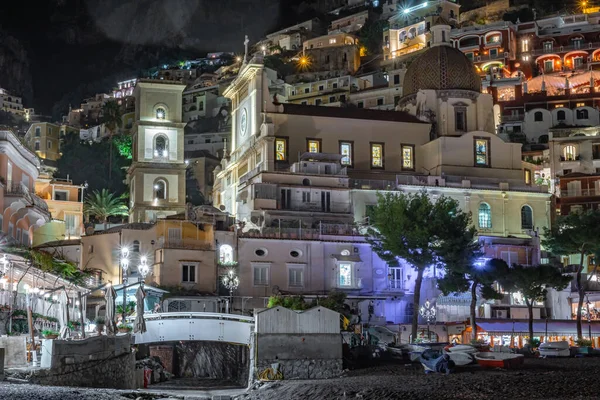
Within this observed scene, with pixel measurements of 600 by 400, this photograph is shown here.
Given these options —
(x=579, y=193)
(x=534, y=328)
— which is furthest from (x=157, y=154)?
(x=579, y=193)

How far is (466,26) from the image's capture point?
12769 cm

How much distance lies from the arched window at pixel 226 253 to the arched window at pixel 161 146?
24382mm

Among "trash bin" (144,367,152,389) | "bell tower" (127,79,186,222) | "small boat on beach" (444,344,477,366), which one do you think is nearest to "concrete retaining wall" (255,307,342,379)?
"small boat on beach" (444,344,477,366)

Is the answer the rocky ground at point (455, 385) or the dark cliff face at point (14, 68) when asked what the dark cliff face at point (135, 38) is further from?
the rocky ground at point (455, 385)

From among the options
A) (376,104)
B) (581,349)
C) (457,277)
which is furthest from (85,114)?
(581,349)

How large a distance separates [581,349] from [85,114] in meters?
125

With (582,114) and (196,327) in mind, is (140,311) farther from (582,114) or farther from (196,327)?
(582,114)

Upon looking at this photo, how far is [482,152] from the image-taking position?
265ft

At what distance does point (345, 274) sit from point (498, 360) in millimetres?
24894

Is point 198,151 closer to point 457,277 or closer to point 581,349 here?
point 457,277

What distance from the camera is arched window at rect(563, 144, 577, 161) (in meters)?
96.1

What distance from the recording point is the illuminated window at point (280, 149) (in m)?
76.2

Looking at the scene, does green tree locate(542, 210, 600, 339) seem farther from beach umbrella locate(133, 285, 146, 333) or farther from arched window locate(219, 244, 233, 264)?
beach umbrella locate(133, 285, 146, 333)

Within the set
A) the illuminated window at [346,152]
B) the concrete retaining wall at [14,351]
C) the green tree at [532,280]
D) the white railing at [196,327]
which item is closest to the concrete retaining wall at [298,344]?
the white railing at [196,327]
